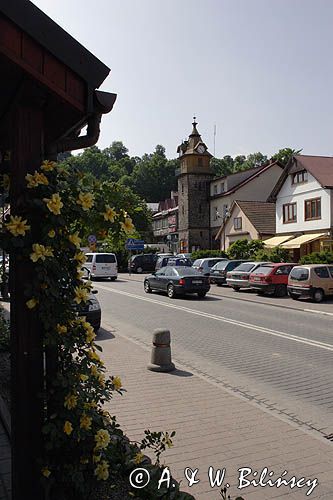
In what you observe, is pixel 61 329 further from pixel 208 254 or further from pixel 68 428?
pixel 208 254

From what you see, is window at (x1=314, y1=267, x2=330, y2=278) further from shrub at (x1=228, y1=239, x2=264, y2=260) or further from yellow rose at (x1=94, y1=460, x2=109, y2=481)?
yellow rose at (x1=94, y1=460, x2=109, y2=481)

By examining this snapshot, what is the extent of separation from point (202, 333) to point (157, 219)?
7038cm

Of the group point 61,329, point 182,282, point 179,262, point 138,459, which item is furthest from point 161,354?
point 179,262

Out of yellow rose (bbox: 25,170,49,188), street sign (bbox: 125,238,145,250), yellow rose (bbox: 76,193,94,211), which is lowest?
yellow rose (bbox: 76,193,94,211)

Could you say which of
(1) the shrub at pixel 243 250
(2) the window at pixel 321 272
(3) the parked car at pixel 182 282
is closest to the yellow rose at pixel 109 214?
(3) the parked car at pixel 182 282

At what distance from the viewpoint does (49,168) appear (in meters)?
3.06

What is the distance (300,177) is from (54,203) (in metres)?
38.4

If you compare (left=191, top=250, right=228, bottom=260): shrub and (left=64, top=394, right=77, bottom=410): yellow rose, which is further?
(left=191, top=250, right=228, bottom=260): shrub

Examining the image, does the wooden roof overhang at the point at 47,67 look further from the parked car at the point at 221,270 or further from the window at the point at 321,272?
the parked car at the point at 221,270

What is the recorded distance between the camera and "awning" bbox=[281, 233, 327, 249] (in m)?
36.2

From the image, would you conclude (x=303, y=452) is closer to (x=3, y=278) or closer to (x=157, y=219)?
(x=3, y=278)

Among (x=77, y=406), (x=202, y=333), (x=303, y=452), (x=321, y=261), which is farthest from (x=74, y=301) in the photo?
(x=321, y=261)

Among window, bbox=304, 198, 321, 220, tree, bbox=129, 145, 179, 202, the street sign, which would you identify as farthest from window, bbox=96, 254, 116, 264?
tree, bbox=129, 145, 179, 202

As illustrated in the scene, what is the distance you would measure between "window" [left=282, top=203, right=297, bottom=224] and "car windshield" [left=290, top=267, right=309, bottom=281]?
61.3 feet
